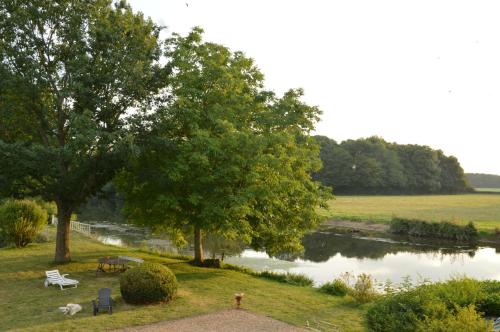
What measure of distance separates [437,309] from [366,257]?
107 feet

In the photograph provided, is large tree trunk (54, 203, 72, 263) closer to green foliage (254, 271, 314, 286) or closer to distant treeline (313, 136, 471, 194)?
green foliage (254, 271, 314, 286)

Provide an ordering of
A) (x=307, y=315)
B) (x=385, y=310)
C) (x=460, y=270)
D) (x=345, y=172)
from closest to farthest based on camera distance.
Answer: (x=385, y=310) < (x=307, y=315) < (x=460, y=270) < (x=345, y=172)

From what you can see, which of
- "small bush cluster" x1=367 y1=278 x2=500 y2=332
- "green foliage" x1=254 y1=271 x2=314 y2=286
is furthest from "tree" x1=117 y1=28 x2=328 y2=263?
"small bush cluster" x1=367 y1=278 x2=500 y2=332

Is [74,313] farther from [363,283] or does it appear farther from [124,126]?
[363,283]

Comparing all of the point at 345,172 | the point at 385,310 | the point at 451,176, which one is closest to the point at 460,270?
the point at 385,310

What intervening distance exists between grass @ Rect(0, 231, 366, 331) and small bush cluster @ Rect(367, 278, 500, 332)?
4.07 ft

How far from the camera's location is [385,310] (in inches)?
462

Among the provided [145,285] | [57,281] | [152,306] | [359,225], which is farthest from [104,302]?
[359,225]

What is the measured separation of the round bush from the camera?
671 inches

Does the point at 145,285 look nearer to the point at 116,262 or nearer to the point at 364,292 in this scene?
the point at 116,262

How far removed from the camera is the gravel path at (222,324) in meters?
14.8

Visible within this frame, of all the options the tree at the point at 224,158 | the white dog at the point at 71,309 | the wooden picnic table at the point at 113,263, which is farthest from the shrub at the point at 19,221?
the white dog at the point at 71,309

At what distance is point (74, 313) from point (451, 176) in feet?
506

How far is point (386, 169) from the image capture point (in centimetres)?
13625
